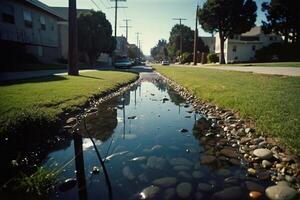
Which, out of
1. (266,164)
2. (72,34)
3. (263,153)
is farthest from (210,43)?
(266,164)

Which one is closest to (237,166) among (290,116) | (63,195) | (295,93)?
(290,116)

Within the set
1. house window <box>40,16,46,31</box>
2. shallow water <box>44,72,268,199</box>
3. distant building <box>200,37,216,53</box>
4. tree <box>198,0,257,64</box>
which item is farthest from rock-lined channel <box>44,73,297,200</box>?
distant building <box>200,37,216,53</box>

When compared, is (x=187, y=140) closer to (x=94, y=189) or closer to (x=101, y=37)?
(x=94, y=189)

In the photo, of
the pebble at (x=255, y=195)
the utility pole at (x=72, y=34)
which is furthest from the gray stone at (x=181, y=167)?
the utility pole at (x=72, y=34)

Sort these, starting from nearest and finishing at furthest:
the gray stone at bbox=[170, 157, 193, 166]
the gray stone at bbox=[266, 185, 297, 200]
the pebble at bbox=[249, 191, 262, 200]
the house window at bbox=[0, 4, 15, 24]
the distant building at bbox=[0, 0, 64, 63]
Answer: the gray stone at bbox=[266, 185, 297, 200] → the pebble at bbox=[249, 191, 262, 200] → the gray stone at bbox=[170, 157, 193, 166] → the house window at bbox=[0, 4, 15, 24] → the distant building at bbox=[0, 0, 64, 63]

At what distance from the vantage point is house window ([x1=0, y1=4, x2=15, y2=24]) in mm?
24859

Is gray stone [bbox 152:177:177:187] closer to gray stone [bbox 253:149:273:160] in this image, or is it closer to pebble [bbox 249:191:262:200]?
pebble [bbox 249:191:262:200]

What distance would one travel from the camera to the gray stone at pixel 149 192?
400cm

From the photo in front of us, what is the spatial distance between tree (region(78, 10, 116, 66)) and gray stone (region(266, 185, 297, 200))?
122 feet

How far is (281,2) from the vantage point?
5109cm

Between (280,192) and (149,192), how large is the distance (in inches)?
73.5

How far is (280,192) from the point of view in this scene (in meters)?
3.90

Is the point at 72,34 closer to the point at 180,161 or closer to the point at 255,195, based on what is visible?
the point at 180,161

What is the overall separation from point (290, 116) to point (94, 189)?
4.83m
